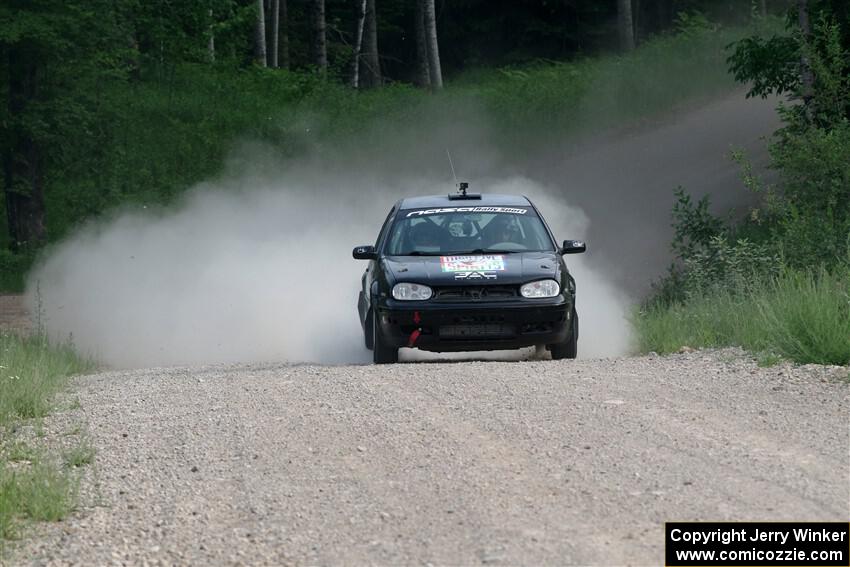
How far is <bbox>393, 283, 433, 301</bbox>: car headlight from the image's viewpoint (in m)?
12.9

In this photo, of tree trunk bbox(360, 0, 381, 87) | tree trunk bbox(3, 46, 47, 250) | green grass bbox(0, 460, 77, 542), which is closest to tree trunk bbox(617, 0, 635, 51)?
tree trunk bbox(360, 0, 381, 87)

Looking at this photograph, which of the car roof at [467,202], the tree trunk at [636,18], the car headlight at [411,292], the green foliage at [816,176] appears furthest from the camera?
the tree trunk at [636,18]

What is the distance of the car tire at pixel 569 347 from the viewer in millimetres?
13305

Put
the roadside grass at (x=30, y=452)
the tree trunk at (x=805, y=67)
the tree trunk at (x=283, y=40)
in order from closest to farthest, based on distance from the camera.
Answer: the roadside grass at (x=30, y=452), the tree trunk at (x=805, y=67), the tree trunk at (x=283, y=40)

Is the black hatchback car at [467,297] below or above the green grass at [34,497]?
above

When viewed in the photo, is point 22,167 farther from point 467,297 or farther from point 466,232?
point 467,297

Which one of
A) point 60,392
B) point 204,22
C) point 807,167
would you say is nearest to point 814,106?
point 807,167

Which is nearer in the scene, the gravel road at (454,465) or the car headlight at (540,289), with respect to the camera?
the gravel road at (454,465)

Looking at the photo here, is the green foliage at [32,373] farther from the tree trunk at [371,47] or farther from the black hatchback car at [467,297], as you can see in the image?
the tree trunk at [371,47]

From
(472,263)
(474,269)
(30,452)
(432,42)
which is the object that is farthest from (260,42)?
(30,452)

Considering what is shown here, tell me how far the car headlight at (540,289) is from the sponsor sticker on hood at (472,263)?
303mm

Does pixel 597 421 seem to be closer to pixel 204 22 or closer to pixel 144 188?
pixel 144 188

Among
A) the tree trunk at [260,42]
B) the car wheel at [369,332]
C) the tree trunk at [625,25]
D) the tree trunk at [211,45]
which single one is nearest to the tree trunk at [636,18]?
the tree trunk at [625,25]

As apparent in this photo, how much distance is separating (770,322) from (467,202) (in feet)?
11.8
